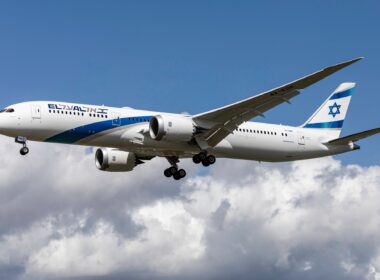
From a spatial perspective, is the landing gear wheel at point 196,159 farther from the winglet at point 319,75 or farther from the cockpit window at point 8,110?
the cockpit window at point 8,110

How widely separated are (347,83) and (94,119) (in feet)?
82.7

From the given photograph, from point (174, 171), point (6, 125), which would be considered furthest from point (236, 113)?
point (6, 125)

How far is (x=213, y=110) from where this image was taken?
170 ft

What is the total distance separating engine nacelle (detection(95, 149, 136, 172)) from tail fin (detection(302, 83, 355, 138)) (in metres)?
13.8

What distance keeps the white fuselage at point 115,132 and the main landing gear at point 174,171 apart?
3.20 metres

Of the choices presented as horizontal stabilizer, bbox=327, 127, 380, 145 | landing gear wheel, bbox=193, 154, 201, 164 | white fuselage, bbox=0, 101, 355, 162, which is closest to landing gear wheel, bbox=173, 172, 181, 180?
white fuselage, bbox=0, 101, 355, 162

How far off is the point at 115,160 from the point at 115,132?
8.34m

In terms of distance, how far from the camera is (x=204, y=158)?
5422cm

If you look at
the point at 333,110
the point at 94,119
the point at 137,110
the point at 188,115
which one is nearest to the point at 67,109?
the point at 94,119

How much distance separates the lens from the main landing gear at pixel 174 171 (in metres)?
59.3

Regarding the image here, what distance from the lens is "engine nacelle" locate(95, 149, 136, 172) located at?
2324 inches

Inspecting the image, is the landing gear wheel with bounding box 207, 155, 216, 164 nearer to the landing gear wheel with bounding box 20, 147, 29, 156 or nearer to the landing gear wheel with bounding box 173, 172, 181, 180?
the landing gear wheel with bounding box 173, 172, 181, 180

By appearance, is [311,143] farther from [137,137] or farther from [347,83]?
[137,137]

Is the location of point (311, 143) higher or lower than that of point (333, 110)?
lower
